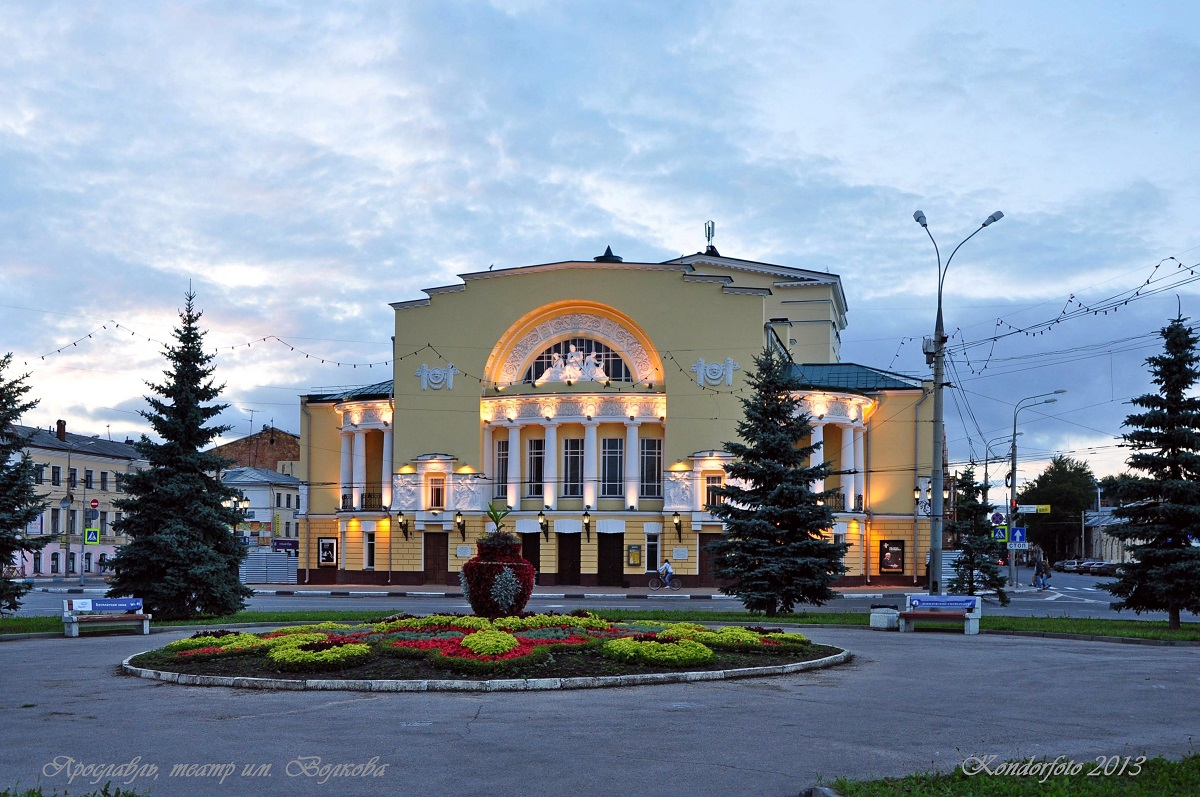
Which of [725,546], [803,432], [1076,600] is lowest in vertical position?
[1076,600]

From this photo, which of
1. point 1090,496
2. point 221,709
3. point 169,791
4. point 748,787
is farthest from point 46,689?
point 1090,496

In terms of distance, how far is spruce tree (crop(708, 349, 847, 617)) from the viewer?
30.0 m

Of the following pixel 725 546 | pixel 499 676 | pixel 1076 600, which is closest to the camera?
pixel 499 676

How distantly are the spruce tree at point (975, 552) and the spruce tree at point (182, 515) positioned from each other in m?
24.9

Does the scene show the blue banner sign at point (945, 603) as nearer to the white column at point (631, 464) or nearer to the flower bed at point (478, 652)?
the flower bed at point (478, 652)

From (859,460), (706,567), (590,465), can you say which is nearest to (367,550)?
(590,465)

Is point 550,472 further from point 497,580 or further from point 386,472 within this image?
point 497,580

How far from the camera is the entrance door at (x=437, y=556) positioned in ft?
173

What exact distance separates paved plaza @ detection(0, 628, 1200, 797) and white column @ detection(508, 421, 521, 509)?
3488 centimetres

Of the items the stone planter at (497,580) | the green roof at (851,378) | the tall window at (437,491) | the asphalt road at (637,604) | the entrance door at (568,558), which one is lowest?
the asphalt road at (637,604)

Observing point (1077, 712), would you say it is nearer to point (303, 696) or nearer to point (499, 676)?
point (499, 676)

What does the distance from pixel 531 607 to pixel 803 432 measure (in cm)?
1105

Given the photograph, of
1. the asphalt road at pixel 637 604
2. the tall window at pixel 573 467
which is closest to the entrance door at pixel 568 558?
the tall window at pixel 573 467

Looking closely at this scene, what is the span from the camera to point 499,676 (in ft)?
49.6
